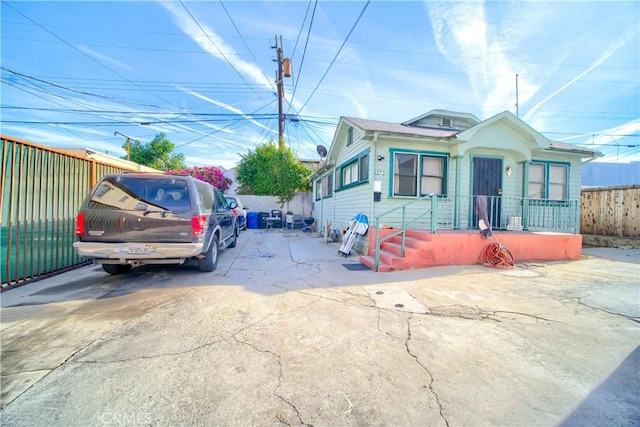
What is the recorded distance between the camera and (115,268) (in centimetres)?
511

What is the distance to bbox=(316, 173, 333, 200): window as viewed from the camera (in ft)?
40.5

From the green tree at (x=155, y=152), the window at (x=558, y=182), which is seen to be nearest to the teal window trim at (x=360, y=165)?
the window at (x=558, y=182)

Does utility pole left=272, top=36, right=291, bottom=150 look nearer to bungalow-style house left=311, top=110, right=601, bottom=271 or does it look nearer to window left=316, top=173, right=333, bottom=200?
window left=316, top=173, right=333, bottom=200

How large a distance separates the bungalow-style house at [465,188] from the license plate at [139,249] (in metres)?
4.41

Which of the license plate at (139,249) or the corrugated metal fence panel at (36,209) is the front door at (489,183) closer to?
the license plate at (139,249)

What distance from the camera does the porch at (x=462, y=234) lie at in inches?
239

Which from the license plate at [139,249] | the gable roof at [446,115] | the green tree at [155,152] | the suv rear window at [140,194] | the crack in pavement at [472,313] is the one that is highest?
the green tree at [155,152]

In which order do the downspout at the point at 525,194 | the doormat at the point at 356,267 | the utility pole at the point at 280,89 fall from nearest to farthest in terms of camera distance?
1. the doormat at the point at 356,267
2. the downspout at the point at 525,194
3. the utility pole at the point at 280,89

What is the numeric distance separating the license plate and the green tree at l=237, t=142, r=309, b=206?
531 inches

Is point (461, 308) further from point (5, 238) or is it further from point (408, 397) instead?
point (5, 238)

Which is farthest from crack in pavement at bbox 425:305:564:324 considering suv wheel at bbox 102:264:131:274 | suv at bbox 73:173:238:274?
suv wheel at bbox 102:264:131:274

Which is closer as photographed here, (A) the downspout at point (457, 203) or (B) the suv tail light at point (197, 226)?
(B) the suv tail light at point (197, 226)

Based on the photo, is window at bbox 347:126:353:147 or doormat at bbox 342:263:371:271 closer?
doormat at bbox 342:263:371:271

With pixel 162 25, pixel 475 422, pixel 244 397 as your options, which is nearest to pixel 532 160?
Answer: pixel 475 422
